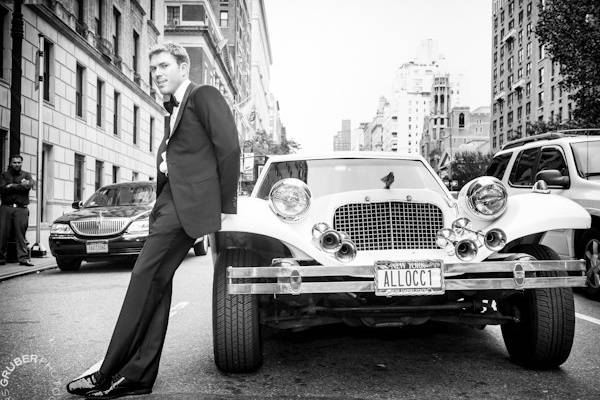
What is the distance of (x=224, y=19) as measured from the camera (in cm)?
6431

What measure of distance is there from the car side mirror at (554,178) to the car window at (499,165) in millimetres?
1743

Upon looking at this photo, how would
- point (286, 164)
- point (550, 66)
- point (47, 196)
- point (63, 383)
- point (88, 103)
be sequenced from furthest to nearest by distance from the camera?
point (550, 66) → point (88, 103) → point (47, 196) → point (286, 164) → point (63, 383)

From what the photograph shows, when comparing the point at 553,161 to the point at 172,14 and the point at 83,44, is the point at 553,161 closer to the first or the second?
the point at 83,44

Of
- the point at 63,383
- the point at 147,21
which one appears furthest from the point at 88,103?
the point at 63,383

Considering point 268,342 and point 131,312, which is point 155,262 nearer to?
point 131,312

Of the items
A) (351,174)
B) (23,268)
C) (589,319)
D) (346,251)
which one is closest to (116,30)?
(23,268)

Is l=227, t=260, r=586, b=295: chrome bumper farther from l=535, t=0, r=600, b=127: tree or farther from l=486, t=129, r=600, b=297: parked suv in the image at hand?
l=535, t=0, r=600, b=127: tree

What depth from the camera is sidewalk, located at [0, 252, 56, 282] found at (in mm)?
8677

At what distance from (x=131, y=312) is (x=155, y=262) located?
0.29 m

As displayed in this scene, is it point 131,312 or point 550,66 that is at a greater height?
point 550,66

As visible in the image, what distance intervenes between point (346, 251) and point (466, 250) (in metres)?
0.72

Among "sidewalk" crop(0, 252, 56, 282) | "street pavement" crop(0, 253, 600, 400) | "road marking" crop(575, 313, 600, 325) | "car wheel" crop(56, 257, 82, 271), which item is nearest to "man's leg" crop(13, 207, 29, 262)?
"sidewalk" crop(0, 252, 56, 282)

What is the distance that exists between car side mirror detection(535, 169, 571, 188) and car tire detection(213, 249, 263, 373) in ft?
13.5

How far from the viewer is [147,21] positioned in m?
28.4
